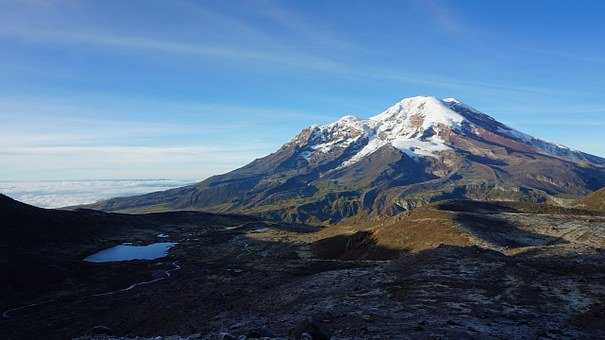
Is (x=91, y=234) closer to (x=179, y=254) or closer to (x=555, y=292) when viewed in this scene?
(x=179, y=254)

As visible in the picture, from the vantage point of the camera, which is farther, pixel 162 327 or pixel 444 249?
pixel 444 249

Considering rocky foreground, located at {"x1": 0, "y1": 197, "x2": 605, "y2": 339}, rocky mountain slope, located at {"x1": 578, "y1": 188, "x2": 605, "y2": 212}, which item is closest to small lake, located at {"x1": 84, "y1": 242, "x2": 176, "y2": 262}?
rocky foreground, located at {"x1": 0, "y1": 197, "x2": 605, "y2": 339}

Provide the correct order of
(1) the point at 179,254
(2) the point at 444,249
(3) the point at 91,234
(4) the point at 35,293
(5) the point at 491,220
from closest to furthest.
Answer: (2) the point at 444,249, (4) the point at 35,293, (5) the point at 491,220, (1) the point at 179,254, (3) the point at 91,234

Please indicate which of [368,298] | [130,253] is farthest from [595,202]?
[368,298]

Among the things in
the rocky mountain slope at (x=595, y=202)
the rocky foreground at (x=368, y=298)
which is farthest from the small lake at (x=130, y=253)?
the rocky mountain slope at (x=595, y=202)

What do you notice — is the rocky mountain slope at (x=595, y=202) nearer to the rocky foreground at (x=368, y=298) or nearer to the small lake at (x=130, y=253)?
the rocky foreground at (x=368, y=298)

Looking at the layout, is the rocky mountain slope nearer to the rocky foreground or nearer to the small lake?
the rocky foreground

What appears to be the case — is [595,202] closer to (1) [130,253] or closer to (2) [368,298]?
(1) [130,253]

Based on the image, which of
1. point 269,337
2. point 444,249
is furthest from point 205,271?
point 269,337
